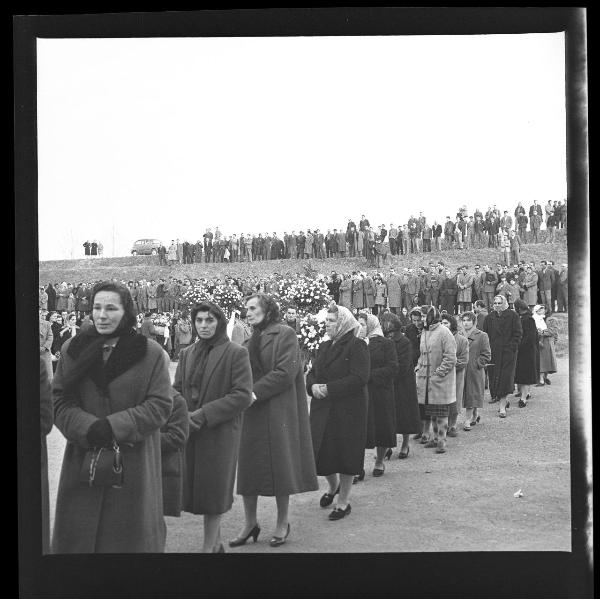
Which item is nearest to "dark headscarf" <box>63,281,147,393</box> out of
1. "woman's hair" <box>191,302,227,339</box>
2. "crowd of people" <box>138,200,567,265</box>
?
"woman's hair" <box>191,302,227,339</box>

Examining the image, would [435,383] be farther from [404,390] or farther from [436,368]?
[404,390]

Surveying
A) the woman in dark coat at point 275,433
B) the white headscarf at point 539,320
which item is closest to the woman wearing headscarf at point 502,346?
the white headscarf at point 539,320

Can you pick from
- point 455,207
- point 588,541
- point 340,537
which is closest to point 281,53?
point 455,207

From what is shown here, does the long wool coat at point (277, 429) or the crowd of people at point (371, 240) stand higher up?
the crowd of people at point (371, 240)

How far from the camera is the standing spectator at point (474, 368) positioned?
6383 mm

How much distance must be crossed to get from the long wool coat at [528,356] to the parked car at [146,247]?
11.3 feet

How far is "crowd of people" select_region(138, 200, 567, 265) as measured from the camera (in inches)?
249

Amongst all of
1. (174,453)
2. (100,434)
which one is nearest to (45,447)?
(100,434)

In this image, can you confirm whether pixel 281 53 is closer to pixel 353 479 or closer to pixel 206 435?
pixel 206 435

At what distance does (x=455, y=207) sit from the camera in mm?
6391

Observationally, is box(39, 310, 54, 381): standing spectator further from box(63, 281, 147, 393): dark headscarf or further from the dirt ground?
the dirt ground

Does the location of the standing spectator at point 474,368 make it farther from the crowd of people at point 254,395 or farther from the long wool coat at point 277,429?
the long wool coat at point 277,429

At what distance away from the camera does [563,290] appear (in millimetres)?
6309

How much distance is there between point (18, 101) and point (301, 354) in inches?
137
